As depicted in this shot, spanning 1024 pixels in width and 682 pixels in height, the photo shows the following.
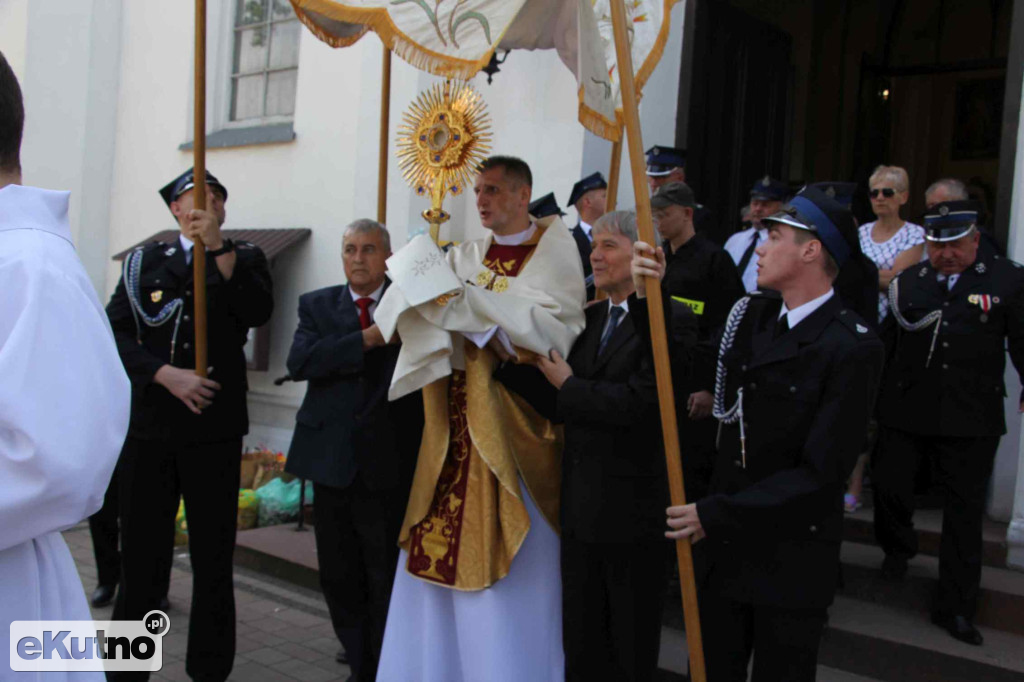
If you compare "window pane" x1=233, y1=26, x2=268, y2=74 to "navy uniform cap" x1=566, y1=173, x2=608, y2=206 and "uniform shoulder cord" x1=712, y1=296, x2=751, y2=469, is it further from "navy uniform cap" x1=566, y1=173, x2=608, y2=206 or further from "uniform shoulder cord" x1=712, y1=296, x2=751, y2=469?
"uniform shoulder cord" x1=712, y1=296, x2=751, y2=469

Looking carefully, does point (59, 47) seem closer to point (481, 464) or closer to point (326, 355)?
point (326, 355)

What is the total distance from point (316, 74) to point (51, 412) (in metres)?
6.39

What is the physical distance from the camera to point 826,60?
27.0 ft

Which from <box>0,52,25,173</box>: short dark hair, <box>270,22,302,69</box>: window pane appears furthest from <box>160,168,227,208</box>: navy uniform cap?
<box>270,22,302,69</box>: window pane

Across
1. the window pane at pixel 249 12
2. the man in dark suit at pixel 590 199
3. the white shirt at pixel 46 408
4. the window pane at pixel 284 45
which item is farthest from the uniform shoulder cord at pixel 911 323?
the window pane at pixel 249 12

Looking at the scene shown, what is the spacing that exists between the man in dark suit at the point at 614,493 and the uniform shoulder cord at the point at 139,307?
1594 mm

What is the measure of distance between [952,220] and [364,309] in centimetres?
265

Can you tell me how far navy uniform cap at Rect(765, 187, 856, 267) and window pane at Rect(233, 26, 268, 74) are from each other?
6514mm

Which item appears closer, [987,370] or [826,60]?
Answer: [987,370]

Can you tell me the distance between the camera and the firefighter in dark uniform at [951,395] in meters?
3.95

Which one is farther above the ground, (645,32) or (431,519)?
(645,32)

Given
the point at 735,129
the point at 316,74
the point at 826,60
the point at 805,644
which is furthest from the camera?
the point at 826,60

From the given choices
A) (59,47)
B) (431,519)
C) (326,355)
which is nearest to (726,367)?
(431,519)

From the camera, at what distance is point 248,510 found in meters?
6.41
